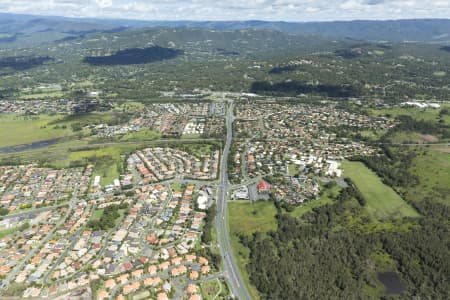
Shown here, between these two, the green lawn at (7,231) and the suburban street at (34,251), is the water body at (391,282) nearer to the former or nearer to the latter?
the suburban street at (34,251)

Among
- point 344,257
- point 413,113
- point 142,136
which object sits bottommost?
point 142,136

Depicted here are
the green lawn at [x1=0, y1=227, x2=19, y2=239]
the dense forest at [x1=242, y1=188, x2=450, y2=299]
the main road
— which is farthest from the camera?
the green lawn at [x1=0, y1=227, x2=19, y2=239]

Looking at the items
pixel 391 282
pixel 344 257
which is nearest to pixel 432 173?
pixel 391 282

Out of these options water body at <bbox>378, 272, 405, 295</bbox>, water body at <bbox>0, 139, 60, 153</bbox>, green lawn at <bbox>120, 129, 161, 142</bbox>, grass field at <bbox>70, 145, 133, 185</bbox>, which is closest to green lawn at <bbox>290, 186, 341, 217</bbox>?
water body at <bbox>378, 272, 405, 295</bbox>

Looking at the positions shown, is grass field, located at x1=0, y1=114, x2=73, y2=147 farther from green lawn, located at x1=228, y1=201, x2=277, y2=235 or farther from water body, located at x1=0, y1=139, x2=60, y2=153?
green lawn, located at x1=228, y1=201, x2=277, y2=235

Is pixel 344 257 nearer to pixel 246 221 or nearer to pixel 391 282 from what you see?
pixel 391 282

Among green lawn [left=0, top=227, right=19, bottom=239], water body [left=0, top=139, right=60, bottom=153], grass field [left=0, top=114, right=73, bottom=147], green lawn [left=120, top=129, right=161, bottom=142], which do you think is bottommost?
water body [left=0, top=139, right=60, bottom=153]

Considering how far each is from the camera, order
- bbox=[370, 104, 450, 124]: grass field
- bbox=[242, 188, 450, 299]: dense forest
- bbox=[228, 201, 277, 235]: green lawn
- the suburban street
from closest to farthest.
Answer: bbox=[242, 188, 450, 299]: dense forest, the suburban street, bbox=[228, 201, 277, 235]: green lawn, bbox=[370, 104, 450, 124]: grass field

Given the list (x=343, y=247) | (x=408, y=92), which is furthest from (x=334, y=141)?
(x=408, y=92)
